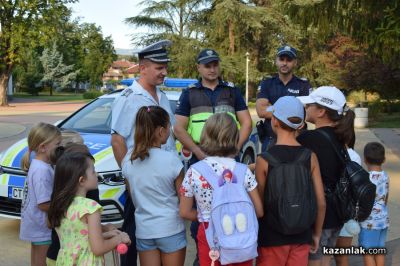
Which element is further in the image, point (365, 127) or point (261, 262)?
point (365, 127)

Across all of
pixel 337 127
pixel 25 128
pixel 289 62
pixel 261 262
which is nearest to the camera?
pixel 261 262

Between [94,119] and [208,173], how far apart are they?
3986mm

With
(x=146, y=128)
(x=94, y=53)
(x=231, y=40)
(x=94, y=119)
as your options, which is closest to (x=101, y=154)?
(x=94, y=119)

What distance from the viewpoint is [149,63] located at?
3.76 meters

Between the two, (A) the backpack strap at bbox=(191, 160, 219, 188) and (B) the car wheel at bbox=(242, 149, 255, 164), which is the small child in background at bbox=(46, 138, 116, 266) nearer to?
(A) the backpack strap at bbox=(191, 160, 219, 188)

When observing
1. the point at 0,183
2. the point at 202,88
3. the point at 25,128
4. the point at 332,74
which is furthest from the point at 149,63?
the point at 332,74

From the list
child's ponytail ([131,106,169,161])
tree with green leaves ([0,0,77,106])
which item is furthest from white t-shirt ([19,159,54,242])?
tree with green leaves ([0,0,77,106])

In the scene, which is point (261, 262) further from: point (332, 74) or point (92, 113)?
point (332, 74)

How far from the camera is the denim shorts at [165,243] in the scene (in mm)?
3209

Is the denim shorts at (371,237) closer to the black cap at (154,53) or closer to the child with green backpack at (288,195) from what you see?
the child with green backpack at (288,195)

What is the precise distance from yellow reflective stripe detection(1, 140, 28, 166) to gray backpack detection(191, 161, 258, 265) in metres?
3.40

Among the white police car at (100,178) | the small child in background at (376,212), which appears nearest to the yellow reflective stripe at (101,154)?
the white police car at (100,178)

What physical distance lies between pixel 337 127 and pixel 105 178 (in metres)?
2.69

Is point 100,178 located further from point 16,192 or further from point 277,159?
point 277,159
